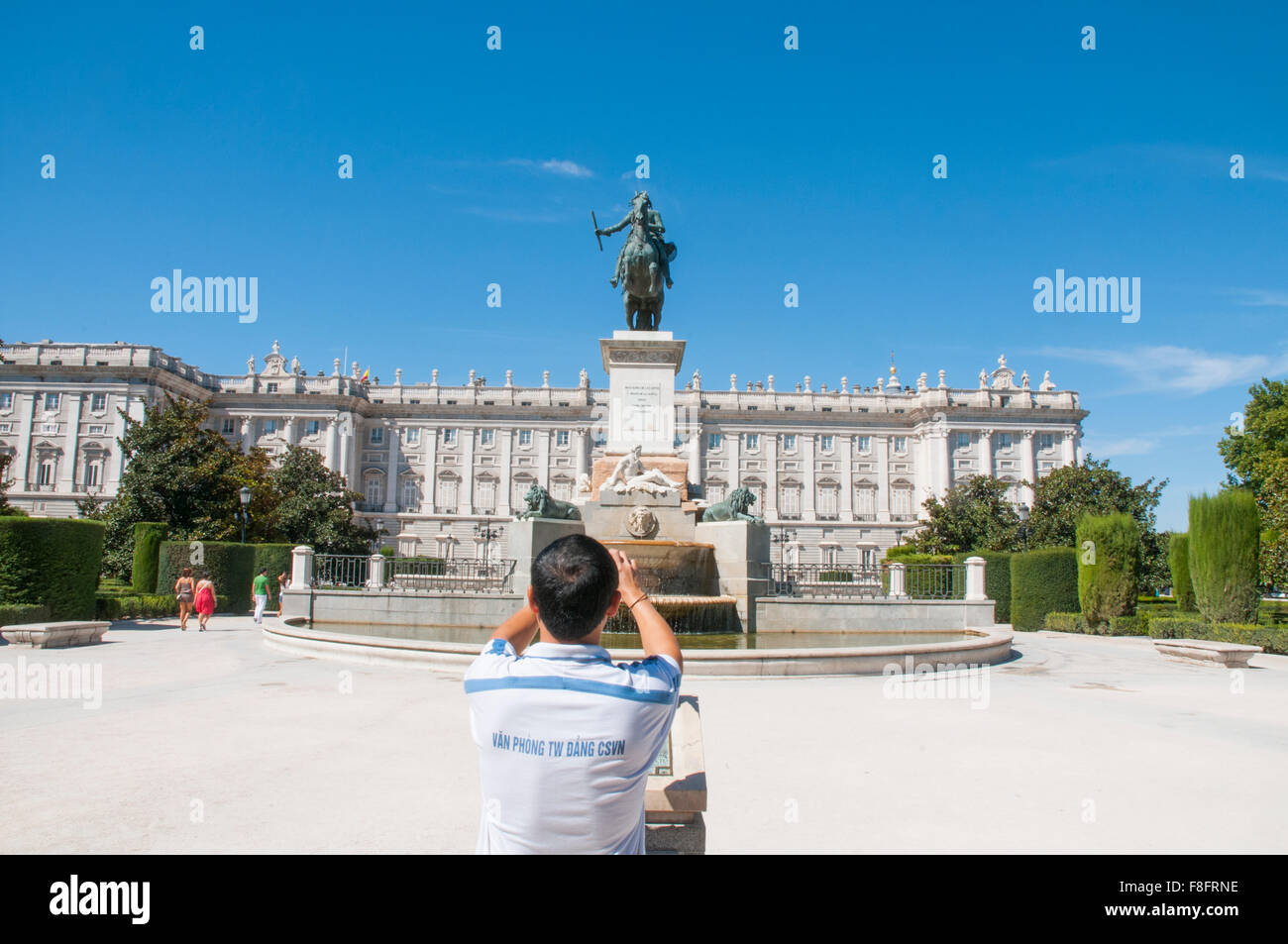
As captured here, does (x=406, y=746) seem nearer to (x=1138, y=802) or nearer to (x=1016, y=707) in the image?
(x=1138, y=802)

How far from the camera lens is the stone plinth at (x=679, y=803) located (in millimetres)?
2803

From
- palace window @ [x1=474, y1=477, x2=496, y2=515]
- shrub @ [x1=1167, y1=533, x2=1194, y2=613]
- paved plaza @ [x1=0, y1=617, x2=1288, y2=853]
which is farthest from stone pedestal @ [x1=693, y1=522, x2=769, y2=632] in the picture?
palace window @ [x1=474, y1=477, x2=496, y2=515]

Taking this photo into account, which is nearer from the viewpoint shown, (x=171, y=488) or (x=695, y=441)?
(x=171, y=488)

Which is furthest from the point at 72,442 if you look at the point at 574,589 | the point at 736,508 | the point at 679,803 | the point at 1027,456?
the point at 1027,456

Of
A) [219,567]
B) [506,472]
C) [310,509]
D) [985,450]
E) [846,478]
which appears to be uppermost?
[985,450]

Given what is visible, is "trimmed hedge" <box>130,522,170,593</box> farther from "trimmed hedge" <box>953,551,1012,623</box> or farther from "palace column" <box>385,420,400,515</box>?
"palace column" <box>385,420,400,515</box>

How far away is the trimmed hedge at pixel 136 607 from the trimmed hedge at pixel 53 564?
1565mm

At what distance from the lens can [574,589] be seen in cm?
228

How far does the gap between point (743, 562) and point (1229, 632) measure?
37.5 feet

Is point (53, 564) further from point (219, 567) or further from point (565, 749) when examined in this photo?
point (565, 749)

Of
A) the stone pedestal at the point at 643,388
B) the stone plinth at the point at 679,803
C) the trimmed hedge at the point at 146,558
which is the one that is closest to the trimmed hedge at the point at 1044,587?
the stone pedestal at the point at 643,388
